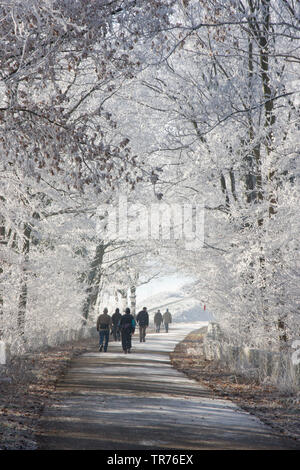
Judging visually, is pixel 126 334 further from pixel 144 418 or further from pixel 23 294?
pixel 144 418

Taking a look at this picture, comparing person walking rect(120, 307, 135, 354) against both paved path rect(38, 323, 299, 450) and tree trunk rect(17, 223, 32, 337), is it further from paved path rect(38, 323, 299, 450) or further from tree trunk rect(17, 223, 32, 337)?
paved path rect(38, 323, 299, 450)

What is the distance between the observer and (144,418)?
8500 millimetres

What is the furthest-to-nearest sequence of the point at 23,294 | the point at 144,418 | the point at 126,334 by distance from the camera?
the point at 126,334
the point at 23,294
the point at 144,418

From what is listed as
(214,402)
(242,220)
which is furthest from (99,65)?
(242,220)

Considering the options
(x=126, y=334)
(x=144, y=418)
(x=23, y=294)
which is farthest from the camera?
(x=126, y=334)

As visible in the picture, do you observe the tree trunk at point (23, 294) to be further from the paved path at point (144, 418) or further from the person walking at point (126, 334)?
the person walking at point (126, 334)

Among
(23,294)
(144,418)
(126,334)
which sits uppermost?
(23,294)

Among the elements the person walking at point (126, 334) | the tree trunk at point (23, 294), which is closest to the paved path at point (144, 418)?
the tree trunk at point (23, 294)

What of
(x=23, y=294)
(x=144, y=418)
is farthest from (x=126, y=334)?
(x=144, y=418)

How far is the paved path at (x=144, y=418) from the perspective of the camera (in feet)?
22.9

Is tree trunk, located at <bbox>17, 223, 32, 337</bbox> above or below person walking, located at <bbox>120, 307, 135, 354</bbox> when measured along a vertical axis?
above

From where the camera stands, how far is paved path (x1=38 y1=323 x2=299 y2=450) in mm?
6977

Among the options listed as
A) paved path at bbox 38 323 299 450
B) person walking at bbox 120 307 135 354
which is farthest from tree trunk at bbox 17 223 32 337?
person walking at bbox 120 307 135 354
